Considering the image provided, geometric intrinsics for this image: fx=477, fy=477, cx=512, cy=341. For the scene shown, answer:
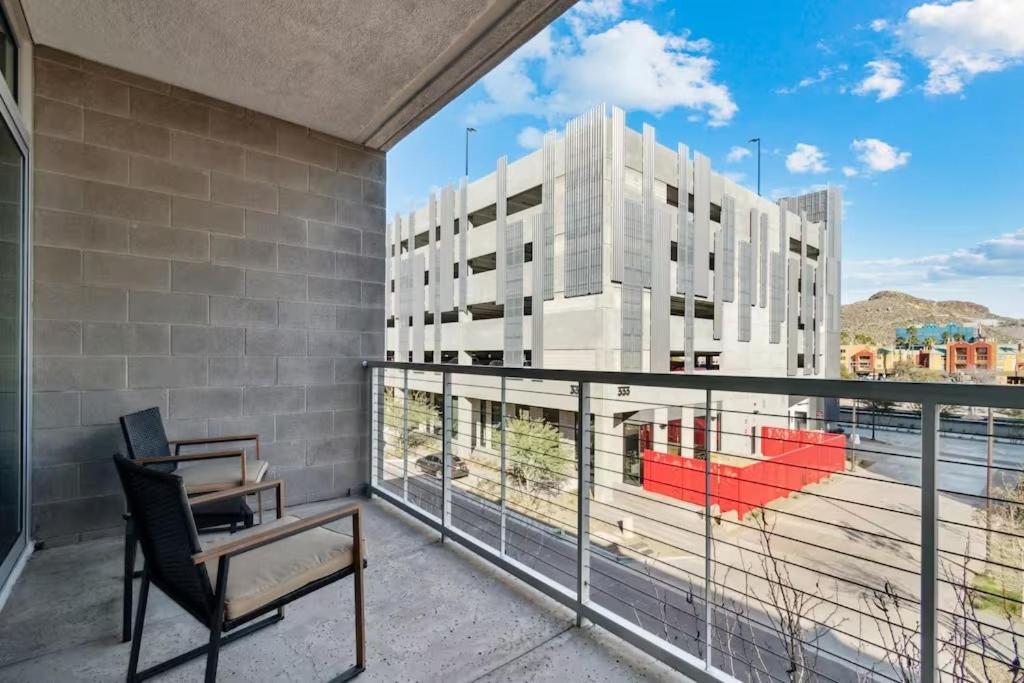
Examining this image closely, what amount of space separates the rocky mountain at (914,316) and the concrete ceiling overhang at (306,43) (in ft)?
29.0

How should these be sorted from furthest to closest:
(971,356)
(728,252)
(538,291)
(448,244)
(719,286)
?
(448,244) < (728,252) < (719,286) < (538,291) < (971,356)

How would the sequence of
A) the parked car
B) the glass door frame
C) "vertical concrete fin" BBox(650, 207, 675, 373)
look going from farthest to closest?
1. "vertical concrete fin" BBox(650, 207, 675, 373)
2. the parked car
3. the glass door frame

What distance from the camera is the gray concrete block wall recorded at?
2346 mm

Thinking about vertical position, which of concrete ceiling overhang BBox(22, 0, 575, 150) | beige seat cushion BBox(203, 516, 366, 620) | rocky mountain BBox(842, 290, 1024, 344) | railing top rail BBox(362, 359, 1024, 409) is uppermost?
concrete ceiling overhang BBox(22, 0, 575, 150)

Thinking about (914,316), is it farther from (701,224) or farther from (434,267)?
(434,267)

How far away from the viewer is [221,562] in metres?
1.13

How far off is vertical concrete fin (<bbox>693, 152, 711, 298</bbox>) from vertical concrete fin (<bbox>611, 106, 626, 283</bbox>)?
361 centimetres

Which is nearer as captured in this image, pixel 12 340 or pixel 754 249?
pixel 12 340

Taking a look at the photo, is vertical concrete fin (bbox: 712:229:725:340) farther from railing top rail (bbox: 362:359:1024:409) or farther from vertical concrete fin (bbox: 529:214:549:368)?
railing top rail (bbox: 362:359:1024:409)

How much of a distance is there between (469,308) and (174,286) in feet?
45.9

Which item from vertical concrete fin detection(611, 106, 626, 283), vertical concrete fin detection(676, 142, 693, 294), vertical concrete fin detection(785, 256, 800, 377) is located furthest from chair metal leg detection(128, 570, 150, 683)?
vertical concrete fin detection(785, 256, 800, 377)

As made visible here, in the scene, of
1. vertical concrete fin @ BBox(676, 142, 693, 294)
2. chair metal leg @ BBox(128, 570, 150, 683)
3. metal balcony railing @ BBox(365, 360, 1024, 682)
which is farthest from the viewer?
vertical concrete fin @ BBox(676, 142, 693, 294)

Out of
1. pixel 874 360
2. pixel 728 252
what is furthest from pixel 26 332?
pixel 728 252

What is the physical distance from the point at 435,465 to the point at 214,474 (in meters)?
1.10
